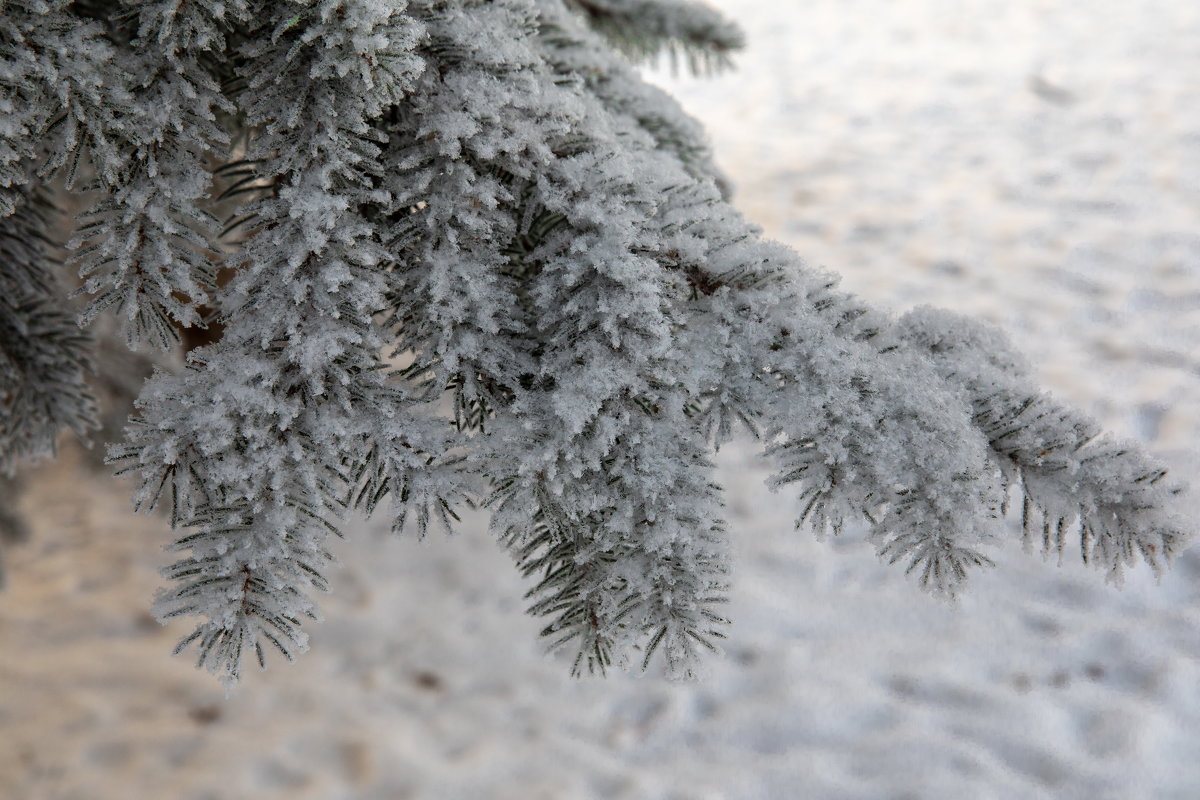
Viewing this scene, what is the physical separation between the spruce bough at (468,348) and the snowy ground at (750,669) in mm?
1030

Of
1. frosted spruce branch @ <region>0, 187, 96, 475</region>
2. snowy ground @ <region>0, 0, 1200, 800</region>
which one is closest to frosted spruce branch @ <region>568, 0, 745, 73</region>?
frosted spruce branch @ <region>0, 187, 96, 475</region>

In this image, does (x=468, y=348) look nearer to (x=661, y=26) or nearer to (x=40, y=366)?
(x=40, y=366)

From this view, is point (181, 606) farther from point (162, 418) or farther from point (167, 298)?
point (167, 298)

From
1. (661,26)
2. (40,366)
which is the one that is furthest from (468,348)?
(661,26)

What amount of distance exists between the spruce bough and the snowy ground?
1.03m

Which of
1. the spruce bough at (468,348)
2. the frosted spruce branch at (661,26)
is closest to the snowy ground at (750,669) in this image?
the spruce bough at (468,348)

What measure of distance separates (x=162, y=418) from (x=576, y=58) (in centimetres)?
72

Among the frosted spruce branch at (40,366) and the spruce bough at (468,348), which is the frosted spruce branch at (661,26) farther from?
the frosted spruce branch at (40,366)

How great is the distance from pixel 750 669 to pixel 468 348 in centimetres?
138

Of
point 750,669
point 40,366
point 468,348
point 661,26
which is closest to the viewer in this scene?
point 468,348

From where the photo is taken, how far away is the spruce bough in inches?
30.5

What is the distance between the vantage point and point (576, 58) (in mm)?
1117

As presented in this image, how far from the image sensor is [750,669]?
6.25 ft

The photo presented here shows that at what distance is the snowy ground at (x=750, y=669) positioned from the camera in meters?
1.67
